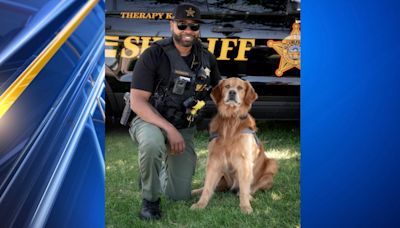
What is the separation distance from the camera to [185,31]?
2.39m

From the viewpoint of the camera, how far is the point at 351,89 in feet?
6.19

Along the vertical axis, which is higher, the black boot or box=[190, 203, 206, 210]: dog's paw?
box=[190, 203, 206, 210]: dog's paw

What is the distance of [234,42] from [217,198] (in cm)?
103

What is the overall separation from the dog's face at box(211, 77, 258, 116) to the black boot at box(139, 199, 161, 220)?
76 cm

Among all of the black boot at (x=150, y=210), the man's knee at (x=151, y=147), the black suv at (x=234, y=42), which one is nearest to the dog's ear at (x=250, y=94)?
the black suv at (x=234, y=42)

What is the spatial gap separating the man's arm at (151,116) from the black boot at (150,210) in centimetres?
34

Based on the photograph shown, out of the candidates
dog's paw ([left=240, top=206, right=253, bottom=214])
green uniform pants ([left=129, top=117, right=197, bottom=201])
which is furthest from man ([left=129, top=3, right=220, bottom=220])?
dog's paw ([left=240, top=206, right=253, bottom=214])

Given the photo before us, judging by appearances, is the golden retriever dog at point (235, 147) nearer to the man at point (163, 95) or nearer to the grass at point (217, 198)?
the grass at point (217, 198)

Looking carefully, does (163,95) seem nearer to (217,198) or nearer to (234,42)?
(234,42)

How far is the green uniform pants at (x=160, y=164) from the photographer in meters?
2.57

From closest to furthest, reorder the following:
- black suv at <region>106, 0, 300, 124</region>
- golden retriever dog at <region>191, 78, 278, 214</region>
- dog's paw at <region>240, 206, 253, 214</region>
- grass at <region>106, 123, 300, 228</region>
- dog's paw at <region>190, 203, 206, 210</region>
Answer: grass at <region>106, 123, 300, 228</region>, dog's paw at <region>240, 206, 253, 214</region>, dog's paw at <region>190, 203, 206, 210</region>, black suv at <region>106, 0, 300, 124</region>, golden retriever dog at <region>191, 78, 278, 214</region>

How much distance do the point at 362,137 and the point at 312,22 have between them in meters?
0.54

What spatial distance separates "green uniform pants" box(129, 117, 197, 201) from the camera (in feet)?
8.43

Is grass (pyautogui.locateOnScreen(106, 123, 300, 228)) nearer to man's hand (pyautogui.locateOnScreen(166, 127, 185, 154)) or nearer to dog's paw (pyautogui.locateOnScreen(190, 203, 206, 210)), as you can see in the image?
A: dog's paw (pyautogui.locateOnScreen(190, 203, 206, 210))
